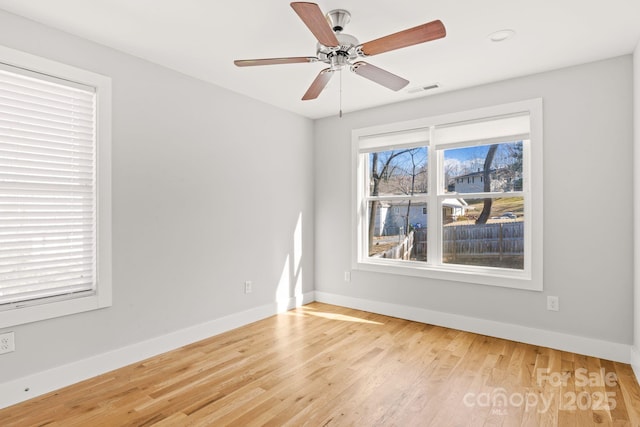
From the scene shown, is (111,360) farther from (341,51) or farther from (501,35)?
(501,35)

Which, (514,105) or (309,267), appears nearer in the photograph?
(514,105)

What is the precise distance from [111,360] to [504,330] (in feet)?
11.4

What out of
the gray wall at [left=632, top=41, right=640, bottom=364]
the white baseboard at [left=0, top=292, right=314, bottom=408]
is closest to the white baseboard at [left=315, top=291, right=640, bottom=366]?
the gray wall at [left=632, top=41, right=640, bottom=364]

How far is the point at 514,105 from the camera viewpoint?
3.36 m

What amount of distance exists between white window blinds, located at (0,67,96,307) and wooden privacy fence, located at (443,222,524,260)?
3381 mm

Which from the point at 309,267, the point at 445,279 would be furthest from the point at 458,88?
the point at 309,267

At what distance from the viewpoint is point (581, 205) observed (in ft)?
10.1

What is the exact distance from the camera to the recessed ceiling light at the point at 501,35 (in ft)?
8.27

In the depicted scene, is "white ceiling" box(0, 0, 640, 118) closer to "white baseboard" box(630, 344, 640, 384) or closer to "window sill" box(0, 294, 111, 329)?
"window sill" box(0, 294, 111, 329)

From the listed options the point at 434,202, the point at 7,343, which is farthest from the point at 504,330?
the point at 7,343

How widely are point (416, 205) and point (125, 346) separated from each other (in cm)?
321

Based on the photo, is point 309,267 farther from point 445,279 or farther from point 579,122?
point 579,122

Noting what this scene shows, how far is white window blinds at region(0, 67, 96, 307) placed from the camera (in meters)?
2.32

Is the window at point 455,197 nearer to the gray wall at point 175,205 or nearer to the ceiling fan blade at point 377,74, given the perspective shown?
the gray wall at point 175,205
